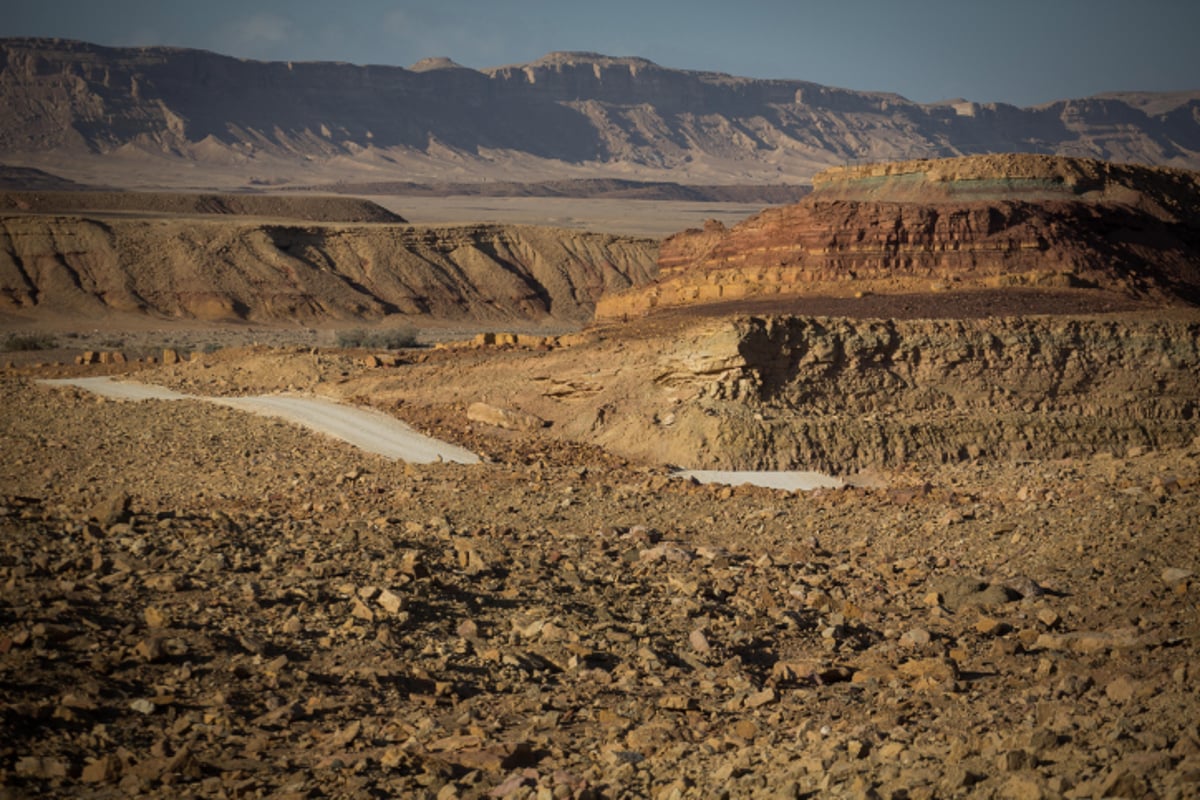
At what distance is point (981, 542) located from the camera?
15656 millimetres

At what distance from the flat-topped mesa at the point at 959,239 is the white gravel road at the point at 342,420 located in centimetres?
1020

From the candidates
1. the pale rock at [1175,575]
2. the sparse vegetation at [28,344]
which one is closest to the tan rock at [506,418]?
the pale rock at [1175,575]

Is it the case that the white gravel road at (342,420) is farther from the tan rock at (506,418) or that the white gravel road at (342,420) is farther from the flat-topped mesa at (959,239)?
the flat-topped mesa at (959,239)

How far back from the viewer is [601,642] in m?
11.4

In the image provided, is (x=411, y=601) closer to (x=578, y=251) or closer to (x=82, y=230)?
(x=82, y=230)

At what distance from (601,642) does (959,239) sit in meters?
20.9

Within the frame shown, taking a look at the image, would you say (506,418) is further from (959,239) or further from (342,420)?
(959,239)

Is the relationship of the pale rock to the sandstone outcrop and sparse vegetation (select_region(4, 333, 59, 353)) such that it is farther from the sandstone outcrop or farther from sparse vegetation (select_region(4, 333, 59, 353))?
the sandstone outcrop

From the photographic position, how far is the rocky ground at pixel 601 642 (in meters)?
8.02

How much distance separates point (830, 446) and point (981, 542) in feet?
24.5

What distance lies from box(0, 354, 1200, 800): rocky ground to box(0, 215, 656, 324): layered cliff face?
48411mm

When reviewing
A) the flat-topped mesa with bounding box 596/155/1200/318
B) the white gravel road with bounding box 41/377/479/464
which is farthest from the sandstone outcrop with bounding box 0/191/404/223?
the flat-topped mesa with bounding box 596/155/1200/318

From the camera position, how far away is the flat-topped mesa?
29.2 m

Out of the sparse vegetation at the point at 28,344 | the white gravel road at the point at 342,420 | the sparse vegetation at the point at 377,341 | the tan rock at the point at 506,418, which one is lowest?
the sparse vegetation at the point at 28,344
